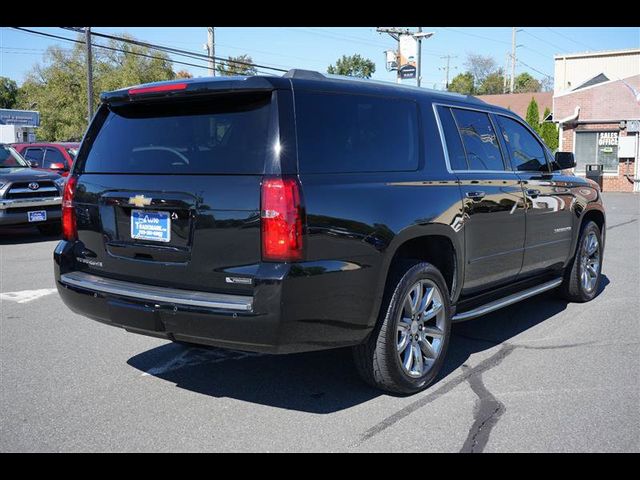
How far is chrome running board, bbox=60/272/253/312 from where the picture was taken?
362 centimetres

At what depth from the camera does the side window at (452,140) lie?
491cm

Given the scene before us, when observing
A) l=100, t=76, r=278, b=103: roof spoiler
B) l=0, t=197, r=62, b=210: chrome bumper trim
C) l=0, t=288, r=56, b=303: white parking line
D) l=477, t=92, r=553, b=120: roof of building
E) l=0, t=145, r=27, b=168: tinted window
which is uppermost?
l=477, t=92, r=553, b=120: roof of building

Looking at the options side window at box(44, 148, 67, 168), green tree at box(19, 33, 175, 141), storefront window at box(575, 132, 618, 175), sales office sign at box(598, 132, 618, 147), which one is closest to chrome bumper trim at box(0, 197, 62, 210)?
side window at box(44, 148, 67, 168)

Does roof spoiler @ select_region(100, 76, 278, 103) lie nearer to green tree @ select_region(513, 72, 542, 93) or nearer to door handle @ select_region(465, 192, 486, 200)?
door handle @ select_region(465, 192, 486, 200)

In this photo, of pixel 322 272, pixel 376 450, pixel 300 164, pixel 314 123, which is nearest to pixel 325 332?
pixel 322 272

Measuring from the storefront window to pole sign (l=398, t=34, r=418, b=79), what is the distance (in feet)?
30.2

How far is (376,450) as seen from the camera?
3.58 m

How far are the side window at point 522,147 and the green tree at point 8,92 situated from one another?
284ft

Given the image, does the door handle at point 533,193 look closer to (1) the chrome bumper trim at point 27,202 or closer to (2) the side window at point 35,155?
(1) the chrome bumper trim at point 27,202

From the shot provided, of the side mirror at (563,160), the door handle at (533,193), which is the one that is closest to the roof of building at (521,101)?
the side mirror at (563,160)

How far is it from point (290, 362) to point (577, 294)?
11.6 feet

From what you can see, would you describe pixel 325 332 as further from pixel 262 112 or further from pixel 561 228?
pixel 561 228
